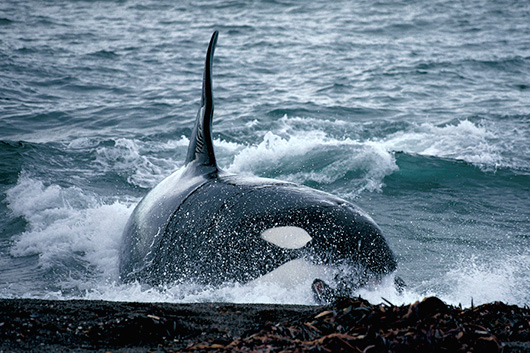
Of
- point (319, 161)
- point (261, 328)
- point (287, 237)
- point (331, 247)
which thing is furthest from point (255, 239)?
point (319, 161)

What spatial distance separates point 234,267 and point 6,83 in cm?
1400

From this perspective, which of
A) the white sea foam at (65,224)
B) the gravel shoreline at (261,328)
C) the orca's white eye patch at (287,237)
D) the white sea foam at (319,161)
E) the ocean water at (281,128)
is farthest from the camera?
the white sea foam at (319,161)

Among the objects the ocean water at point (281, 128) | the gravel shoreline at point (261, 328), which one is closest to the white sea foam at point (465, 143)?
the ocean water at point (281, 128)

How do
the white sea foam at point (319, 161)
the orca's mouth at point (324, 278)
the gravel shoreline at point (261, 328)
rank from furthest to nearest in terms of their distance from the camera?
the white sea foam at point (319, 161)
the orca's mouth at point (324, 278)
the gravel shoreline at point (261, 328)

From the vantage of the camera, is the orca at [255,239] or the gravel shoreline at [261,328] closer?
the gravel shoreline at [261,328]

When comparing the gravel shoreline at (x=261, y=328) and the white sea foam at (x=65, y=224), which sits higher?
the gravel shoreline at (x=261, y=328)

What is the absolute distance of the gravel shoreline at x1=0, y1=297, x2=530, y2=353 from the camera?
273cm

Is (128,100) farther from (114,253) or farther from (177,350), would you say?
(177,350)

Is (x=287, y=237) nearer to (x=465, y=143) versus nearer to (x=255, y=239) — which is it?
(x=255, y=239)

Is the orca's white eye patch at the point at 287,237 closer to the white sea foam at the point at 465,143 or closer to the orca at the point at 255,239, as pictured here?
the orca at the point at 255,239

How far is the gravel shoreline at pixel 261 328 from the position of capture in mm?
2732

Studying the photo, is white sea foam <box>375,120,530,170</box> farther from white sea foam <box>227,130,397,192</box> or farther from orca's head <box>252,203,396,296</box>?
orca's head <box>252,203,396,296</box>

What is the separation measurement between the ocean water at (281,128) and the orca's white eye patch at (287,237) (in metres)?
0.32

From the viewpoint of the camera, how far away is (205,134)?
18.8 feet
